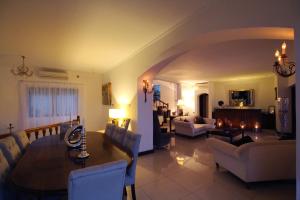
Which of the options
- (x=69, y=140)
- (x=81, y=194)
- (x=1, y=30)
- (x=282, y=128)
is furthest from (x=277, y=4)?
(x=282, y=128)

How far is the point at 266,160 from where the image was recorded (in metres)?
2.54

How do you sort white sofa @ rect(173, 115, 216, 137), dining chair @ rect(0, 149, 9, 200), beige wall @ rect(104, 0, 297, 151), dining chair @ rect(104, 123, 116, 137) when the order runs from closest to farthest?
dining chair @ rect(0, 149, 9, 200) < beige wall @ rect(104, 0, 297, 151) < dining chair @ rect(104, 123, 116, 137) < white sofa @ rect(173, 115, 216, 137)

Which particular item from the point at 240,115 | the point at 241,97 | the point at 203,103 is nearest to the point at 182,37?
the point at 240,115

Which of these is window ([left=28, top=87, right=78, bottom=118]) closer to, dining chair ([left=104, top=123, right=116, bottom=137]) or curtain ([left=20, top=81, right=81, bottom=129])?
curtain ([left=20, top=81, right=81, bottom=129])

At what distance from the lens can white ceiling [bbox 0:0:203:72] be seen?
7.00 ft

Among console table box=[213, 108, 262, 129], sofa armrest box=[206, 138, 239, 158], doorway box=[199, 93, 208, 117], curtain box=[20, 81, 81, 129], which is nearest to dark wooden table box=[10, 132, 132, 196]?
sofa armrest box=[206, 138, 239, 158]

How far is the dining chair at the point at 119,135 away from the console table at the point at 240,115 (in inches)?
282

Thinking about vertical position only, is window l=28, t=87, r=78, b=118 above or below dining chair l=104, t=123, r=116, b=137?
above

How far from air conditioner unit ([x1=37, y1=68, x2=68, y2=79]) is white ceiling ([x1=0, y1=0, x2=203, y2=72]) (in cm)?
108

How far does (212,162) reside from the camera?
3672mm

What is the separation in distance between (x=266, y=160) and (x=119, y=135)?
7.81 feet

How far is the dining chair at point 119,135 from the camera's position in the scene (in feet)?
8.37

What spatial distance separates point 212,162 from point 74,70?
5.44 metres

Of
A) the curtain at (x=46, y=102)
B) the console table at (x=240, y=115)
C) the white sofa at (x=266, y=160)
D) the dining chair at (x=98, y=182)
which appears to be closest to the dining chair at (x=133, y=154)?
the dining chair at (x=98, y=182)
